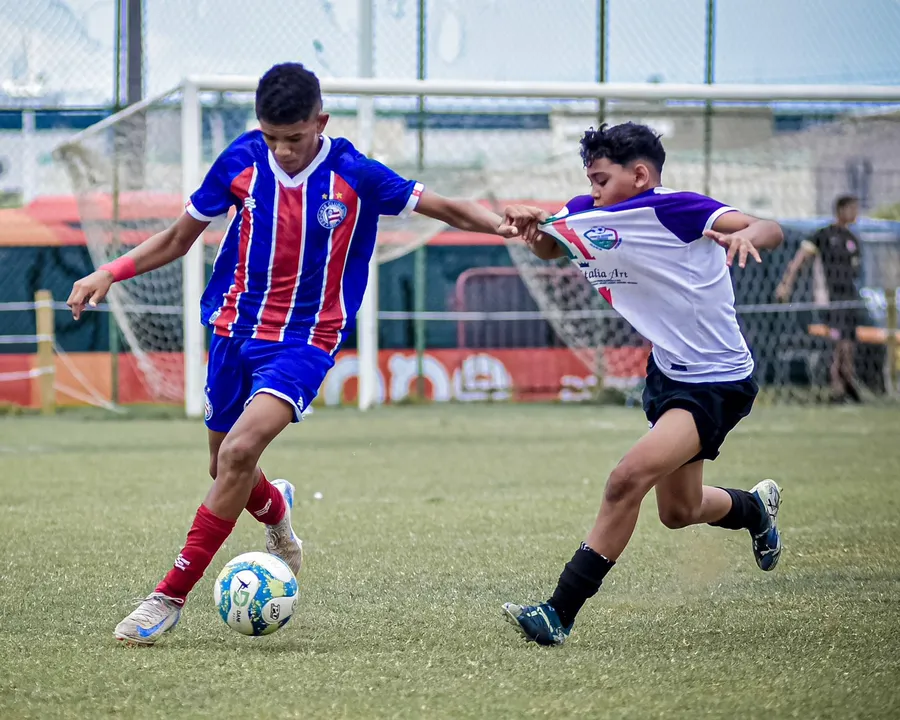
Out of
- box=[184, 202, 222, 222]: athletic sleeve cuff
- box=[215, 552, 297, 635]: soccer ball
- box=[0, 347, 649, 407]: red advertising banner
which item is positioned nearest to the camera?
box=[215, 552, 297, 635]: soccer ball

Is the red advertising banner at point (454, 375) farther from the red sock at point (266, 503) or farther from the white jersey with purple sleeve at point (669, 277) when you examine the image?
the white jersey with purple sleeve at point (669, 277)

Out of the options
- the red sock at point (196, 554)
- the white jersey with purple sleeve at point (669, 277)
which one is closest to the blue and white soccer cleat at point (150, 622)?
the red sock at point (196, 554)

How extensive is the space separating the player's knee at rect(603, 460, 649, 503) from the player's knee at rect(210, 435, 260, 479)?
1.10m

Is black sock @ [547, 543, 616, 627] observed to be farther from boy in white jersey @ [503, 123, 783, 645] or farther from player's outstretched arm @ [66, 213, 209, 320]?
player's outstretched arm @ [66, 213, 209, 320]

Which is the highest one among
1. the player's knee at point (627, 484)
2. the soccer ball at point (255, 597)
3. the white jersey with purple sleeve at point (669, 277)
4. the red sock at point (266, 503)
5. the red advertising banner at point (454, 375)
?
the white jersey with purple sleeve at point (669, 277)

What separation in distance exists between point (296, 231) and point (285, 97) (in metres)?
0.48

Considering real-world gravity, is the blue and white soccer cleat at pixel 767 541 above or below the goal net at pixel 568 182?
below

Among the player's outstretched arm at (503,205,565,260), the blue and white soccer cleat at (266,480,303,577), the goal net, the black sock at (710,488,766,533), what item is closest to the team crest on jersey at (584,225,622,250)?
the player's outstretched arm at (503,205,565,260)

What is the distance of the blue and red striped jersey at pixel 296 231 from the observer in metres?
4.42

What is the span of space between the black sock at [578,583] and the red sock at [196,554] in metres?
1.06

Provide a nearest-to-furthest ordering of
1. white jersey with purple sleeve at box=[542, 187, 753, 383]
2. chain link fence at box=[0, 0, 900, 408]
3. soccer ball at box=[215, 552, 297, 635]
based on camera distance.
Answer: soccer ball at box=[215, 552, 297, 635] < white jersey with purple sleeve at box=[542, 187, 753, 383] < chain link fence at box=[0, 0, 900, 408]

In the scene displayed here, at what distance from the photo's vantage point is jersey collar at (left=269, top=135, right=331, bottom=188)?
14.5 feet

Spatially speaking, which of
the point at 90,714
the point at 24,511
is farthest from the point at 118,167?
the point at 90,714

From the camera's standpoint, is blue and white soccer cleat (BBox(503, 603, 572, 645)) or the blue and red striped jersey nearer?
blue and white soccer cleat (BBox(503, 603, 572, 645))
